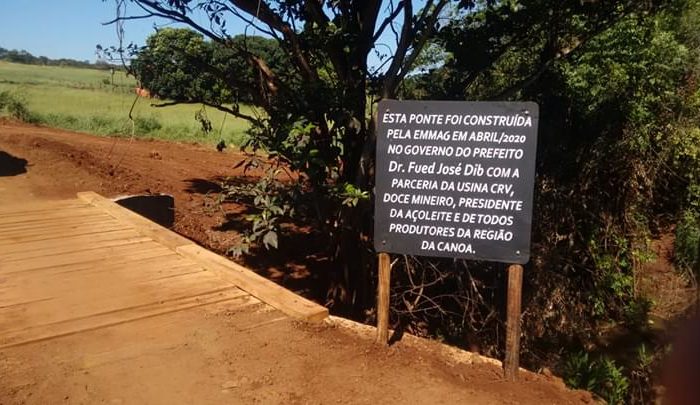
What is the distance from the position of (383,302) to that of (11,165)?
841 cm

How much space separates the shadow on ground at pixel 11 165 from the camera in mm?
9867

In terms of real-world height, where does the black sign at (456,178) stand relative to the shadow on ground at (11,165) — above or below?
above

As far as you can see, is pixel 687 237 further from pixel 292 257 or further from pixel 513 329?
pixel 513 329

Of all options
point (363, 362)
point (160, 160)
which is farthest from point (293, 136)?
point (160, 160)

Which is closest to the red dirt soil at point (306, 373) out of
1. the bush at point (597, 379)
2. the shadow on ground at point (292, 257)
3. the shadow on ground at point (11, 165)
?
the bush at point (597, 379)

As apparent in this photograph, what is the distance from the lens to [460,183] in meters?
3.76

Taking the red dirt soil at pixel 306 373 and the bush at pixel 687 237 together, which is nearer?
the red dirt soil at pixel 306 373

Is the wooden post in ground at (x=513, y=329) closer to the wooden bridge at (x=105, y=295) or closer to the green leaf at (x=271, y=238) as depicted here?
the wooden bridge at (x=105, y=295)

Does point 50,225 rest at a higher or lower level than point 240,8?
lower

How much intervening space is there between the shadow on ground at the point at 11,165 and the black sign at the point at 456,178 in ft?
26.3

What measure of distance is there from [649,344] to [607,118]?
3.08 meters

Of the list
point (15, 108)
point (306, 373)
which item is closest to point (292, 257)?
point (306, 373)

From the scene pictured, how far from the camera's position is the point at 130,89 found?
8195mm

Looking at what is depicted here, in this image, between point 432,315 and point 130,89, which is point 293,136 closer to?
point 432,315
